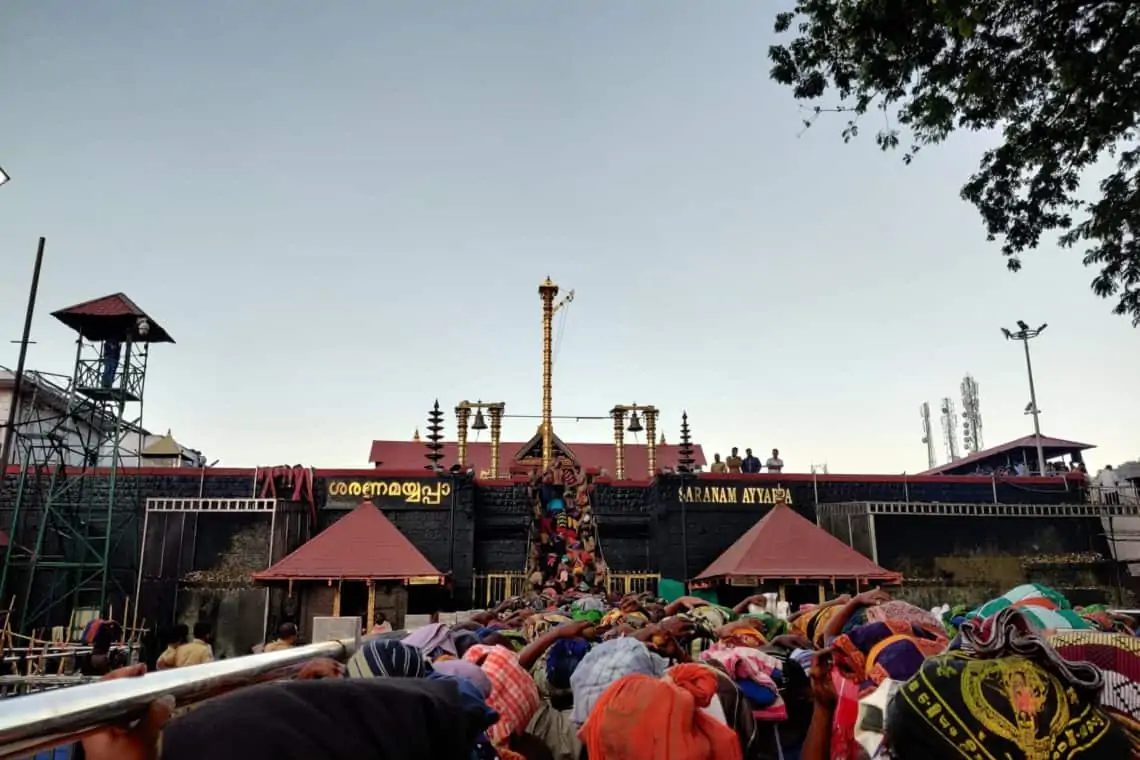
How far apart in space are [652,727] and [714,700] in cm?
84

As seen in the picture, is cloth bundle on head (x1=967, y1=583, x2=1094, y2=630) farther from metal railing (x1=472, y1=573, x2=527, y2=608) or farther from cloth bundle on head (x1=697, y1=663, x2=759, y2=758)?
metal railing (x1=472, y1=573, x2=527, y2=608)

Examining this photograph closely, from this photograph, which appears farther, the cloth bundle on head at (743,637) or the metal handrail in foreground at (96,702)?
the cloth bundle on head at (743,637)

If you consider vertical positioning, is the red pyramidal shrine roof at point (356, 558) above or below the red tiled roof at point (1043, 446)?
below

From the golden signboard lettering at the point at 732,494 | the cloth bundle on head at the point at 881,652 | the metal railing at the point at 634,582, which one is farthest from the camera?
the golden signboard lettering at the point at 732,494

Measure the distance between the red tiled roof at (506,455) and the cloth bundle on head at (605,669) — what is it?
27015mm

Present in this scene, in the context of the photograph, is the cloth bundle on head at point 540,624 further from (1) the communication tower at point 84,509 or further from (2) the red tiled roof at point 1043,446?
(2) the red tiled roof at point 1043,446

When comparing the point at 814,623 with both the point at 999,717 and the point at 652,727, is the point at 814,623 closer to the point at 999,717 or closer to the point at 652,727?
the point at 652,727

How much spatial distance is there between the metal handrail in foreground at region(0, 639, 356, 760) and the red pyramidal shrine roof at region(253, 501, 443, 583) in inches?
598

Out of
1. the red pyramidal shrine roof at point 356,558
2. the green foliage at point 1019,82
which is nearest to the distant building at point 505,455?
the red pyramidal shrine roof at point 356,558

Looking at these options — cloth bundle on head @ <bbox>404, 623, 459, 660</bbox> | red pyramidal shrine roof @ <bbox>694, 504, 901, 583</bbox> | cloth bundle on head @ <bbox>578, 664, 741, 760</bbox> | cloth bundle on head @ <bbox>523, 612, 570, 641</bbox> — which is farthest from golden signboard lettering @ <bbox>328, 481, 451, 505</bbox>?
cloth bundle on head @ <bbox>578, 664, 741, 760</bbox>

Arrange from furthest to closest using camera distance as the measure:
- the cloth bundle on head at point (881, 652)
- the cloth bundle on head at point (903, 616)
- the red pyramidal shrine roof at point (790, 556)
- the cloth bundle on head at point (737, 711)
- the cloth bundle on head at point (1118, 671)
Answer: the red pyramidal shrine roof at point (790, 556) < the cloth bundle on head at point (903, 616) < the cloth bundle on head at point (737, 711) < the cloth bundle on head at point (881, 652) < the cloth bundle on head at point (1118, 671)

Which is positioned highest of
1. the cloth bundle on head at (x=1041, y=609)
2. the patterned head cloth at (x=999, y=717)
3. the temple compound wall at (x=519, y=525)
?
the temple compound wall at (x=519, y=525)

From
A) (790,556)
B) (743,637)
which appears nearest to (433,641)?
(743,637)

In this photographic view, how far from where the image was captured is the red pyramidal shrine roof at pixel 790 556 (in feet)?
56.5
